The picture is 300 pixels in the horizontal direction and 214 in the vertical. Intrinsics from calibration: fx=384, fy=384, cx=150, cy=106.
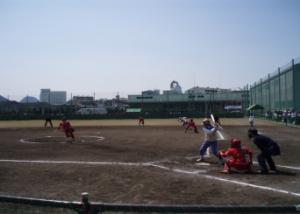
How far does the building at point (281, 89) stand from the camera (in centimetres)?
4009

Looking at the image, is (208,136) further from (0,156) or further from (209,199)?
(0,156)

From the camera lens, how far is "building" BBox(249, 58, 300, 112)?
132 ft

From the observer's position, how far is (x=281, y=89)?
152 ft

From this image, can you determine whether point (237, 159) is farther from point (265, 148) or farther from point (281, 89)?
point (281, 89)

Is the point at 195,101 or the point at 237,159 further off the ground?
the point at 195,101

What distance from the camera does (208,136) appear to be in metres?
13.1

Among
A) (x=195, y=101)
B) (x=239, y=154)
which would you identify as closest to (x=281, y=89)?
(x=239, y=154)

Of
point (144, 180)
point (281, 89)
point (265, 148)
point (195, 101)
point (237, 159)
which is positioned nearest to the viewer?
point (144, 180)

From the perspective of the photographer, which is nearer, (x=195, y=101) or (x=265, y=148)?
(x=265, y=148)

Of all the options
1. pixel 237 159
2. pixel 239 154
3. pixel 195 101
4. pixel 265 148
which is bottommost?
pixel 237 159

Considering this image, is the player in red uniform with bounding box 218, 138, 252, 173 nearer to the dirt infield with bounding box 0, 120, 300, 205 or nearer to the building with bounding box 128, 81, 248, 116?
the dirt infield with bounding box 0, 120, 300, 205

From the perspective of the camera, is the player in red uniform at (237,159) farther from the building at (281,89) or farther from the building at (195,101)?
the building at (195,101)

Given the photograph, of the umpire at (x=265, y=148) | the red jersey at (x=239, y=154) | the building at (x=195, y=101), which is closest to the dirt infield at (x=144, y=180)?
the umpire at (x=265, y=148)

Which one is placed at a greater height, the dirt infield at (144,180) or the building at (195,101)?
the building at (195,101)
